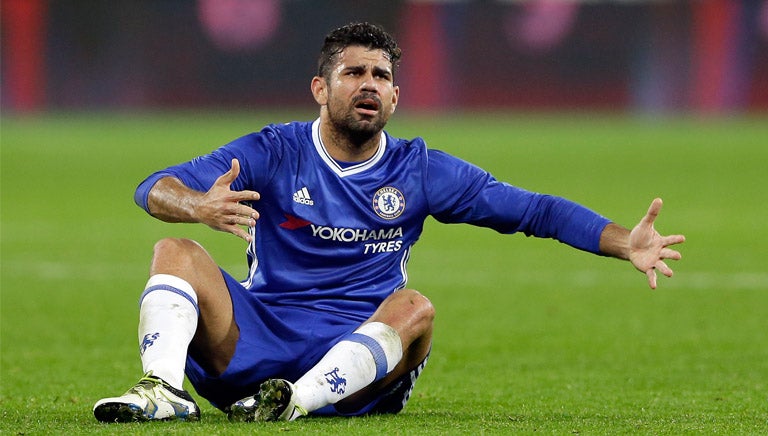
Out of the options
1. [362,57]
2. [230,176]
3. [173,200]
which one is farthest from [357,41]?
[173,200]

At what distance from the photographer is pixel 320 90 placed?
6.25 m

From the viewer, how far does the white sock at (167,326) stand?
5340 mm

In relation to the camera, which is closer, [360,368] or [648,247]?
[360,368]

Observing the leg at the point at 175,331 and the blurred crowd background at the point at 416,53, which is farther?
the blurred crowd background at the point at 416,53

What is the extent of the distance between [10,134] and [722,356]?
27.2 metres

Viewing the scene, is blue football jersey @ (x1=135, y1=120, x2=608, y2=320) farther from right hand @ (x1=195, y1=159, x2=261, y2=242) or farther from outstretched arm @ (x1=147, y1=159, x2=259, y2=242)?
right hand @ (x1=195, y1=159, x2=261, y2=242)

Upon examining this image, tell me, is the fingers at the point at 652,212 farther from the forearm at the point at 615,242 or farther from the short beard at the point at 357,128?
the short beard at the point at 357,128

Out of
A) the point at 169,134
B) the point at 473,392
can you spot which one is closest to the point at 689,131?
the point at 169,134

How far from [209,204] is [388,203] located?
106 centimetres

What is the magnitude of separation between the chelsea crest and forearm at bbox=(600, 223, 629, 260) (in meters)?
0.90

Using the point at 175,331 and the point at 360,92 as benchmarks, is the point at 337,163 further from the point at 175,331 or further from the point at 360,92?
the point at 175,331

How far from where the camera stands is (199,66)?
41062mm

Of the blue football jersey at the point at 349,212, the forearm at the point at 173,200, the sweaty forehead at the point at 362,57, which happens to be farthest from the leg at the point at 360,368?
the sweaty forehead at the point at 362,57

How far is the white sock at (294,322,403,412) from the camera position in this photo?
5426 mm
